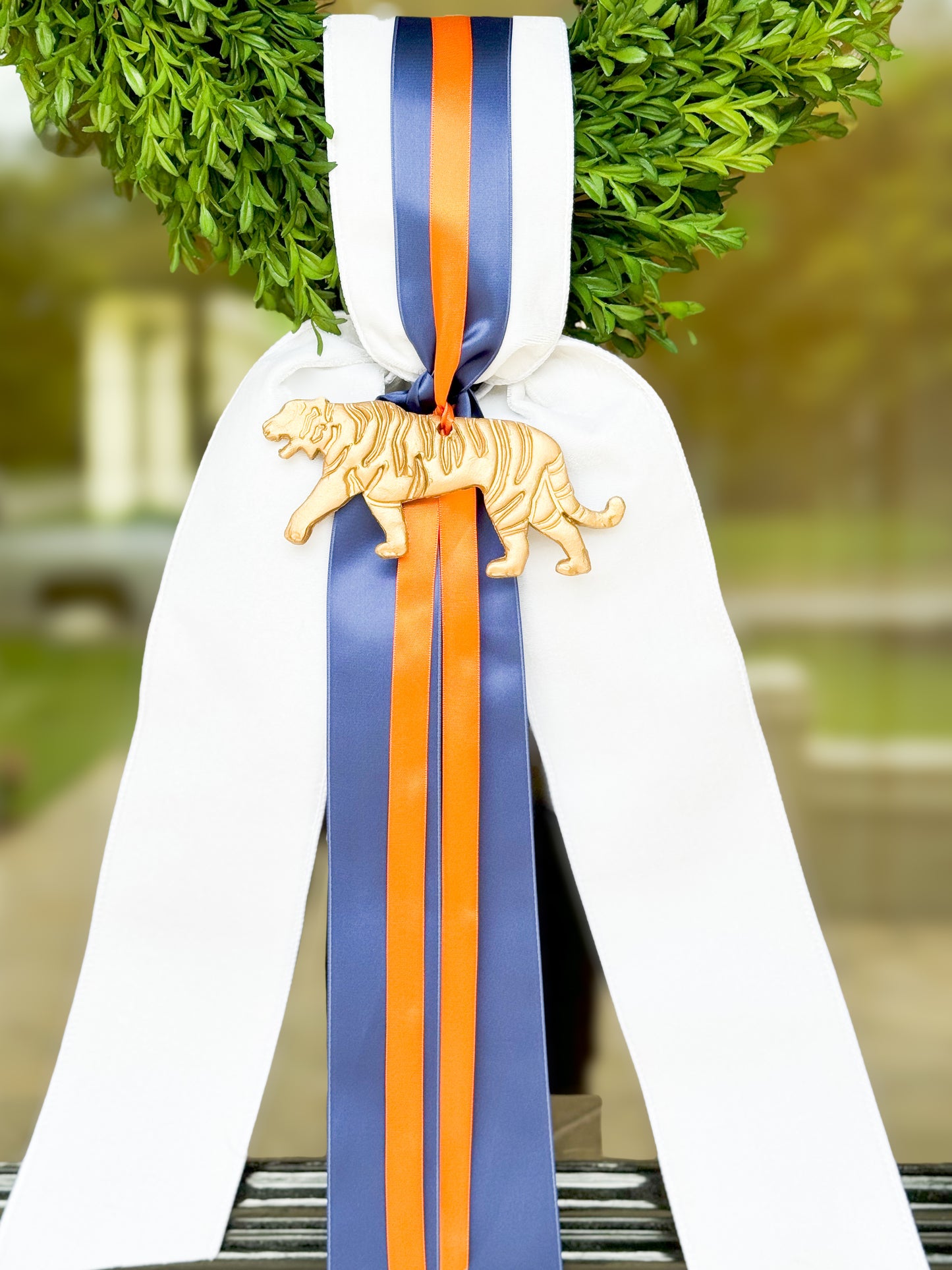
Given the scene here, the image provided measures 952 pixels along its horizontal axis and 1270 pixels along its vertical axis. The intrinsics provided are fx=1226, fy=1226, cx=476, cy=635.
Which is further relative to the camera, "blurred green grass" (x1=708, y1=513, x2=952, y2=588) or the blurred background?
"blurred green grass" (x1=708, y1=513, x2=952, y2=588)

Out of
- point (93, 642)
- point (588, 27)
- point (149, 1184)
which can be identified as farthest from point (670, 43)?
point (93, 642)

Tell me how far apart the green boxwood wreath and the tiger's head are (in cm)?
6

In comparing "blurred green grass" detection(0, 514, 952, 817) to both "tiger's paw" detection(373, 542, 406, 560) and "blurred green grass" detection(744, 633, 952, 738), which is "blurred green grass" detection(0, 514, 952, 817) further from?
"tiger's paw" detection(373, 542, 406, 560)

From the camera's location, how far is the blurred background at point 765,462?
4180 millimetres

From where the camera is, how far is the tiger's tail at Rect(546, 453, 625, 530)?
75 cm

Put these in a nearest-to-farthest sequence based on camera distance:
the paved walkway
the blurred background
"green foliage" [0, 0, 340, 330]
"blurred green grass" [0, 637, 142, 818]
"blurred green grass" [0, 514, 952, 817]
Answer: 1. "green foliage" [0, 0, 340, 330]
2. the paved walkway
3. the blurred background
4. "blurred green grass" [0, 637, 142, 818]
5. "blurred green grass" [0, 514, 952, 817]

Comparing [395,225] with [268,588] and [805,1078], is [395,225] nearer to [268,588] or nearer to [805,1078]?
[268,588]

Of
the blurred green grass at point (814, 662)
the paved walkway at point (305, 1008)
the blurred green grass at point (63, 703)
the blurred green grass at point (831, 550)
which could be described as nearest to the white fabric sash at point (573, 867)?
the paved walkway at point (305, 1008)

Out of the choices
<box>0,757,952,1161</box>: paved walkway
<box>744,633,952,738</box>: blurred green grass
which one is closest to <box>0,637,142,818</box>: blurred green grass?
<box>0,757,952,1161</box>: paved walkway

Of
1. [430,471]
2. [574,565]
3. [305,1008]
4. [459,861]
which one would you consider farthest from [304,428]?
[305,1008]

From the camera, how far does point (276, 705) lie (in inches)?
30.6

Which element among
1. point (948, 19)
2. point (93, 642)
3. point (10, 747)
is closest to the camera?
point (948, 19)

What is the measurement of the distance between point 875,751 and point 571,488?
4.01 metres

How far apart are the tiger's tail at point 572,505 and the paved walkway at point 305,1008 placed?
2.39 feet
